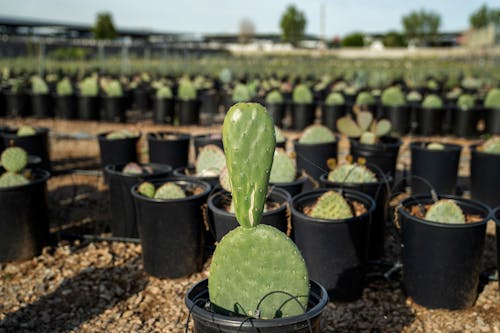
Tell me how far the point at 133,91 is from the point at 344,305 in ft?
26.5

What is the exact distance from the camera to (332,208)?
2.78 m

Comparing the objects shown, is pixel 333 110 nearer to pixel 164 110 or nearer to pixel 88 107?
pixel 164 110

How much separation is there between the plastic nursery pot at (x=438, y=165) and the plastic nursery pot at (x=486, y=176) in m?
0.17

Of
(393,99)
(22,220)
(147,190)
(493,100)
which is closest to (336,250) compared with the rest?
(147,190)

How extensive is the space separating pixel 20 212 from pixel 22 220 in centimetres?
6

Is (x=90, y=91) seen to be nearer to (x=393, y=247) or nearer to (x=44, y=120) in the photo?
(x=44, y=120)

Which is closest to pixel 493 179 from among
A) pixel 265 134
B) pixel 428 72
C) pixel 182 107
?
pixel 265 134

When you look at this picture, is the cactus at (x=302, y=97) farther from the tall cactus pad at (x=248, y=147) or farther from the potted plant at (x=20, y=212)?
the tall cactus pad at (x=248, y=147)

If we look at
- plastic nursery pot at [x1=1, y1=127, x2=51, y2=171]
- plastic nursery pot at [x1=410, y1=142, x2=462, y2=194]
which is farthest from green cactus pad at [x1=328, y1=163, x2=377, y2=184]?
plastic nursery pot at [x1=1, y1=127, x2=51, y2=171]

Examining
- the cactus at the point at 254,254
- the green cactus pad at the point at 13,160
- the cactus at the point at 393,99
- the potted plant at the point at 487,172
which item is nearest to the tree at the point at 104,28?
the cactus at the point at 393,99

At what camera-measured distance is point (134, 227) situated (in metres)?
3.67

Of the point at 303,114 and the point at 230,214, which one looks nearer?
the point at 230,214

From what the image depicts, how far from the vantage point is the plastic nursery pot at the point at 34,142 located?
4.83 meters

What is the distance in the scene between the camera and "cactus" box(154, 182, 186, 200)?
3.07m
